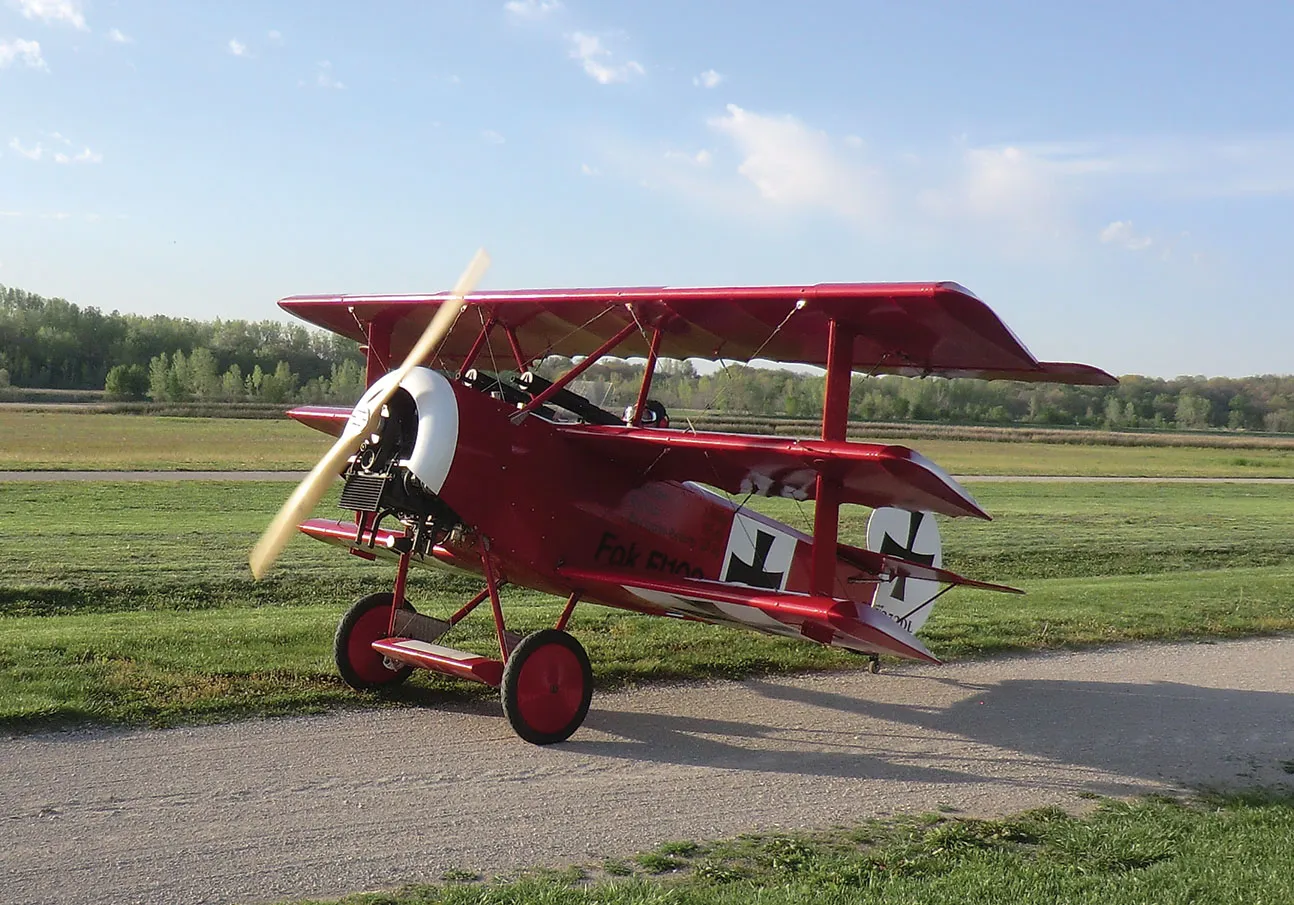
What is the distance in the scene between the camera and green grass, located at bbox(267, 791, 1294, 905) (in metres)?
4.90

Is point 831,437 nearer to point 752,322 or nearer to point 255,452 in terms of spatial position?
point 752,322

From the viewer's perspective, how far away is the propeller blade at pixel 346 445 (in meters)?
7.11

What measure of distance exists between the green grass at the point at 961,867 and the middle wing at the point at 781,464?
1.86 metres

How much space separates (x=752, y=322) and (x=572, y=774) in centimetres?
333

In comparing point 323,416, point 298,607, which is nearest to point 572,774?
point 323,416

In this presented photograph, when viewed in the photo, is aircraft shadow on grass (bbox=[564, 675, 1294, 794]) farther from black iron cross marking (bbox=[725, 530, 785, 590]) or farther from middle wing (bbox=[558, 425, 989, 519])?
middle wing (bbox=[558, 425, 989, 519])

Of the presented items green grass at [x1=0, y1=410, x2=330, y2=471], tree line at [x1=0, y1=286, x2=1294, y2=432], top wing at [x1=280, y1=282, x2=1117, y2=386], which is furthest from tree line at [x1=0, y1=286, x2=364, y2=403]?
top wing at [x1=280, y1=282, x2=1117, y2=386]

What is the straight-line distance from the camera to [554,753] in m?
7.16

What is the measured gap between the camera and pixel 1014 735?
8.23m

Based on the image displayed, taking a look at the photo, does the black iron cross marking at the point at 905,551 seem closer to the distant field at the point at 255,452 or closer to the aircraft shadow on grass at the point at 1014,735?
the aircraft shadow on grass at the point at 1014,735

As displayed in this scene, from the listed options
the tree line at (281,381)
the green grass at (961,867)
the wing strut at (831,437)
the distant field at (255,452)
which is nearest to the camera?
the green grass at (961,867)

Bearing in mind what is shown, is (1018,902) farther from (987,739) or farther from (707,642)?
(707,642)

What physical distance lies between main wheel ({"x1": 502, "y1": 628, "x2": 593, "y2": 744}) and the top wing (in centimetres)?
234

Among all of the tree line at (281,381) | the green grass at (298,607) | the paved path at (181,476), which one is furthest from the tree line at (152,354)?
the green grass at (298,607)
